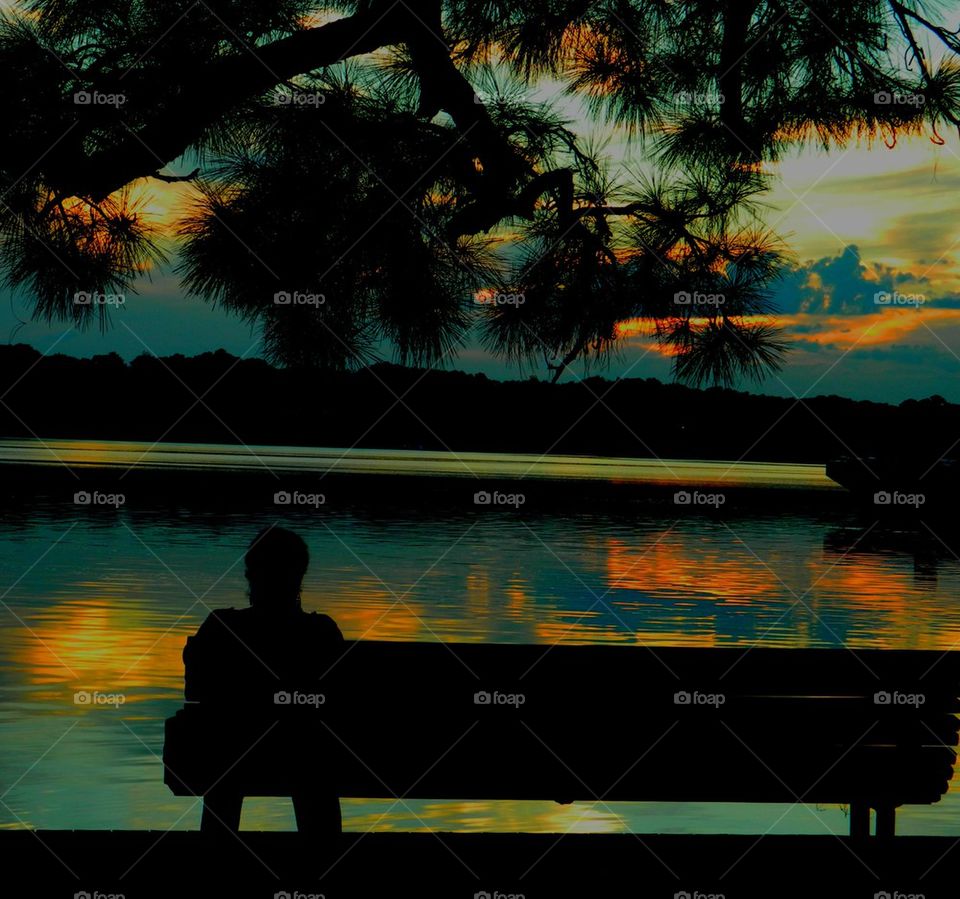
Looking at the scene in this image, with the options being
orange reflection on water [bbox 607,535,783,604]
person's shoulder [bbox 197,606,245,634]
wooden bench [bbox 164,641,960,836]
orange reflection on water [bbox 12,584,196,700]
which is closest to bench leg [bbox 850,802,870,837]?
wooden bench [bbox 164,641,960,836]

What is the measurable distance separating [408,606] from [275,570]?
42.0 ft

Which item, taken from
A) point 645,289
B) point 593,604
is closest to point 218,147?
point 645,289

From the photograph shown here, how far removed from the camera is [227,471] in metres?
89.4

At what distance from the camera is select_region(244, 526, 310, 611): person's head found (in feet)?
14.7

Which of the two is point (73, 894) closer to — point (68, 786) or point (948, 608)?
point (68, 786)

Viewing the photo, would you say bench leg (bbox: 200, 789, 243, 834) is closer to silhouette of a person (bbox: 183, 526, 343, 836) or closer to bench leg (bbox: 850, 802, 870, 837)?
silhouette of a person (bbox: 183, 526, 343, 836)

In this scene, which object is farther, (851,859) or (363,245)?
(363,245)

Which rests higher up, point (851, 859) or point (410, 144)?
point (410, 144)

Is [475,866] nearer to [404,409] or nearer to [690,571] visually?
[690,571]

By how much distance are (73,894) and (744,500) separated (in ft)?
226

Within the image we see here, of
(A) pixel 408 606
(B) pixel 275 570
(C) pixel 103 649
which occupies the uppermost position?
(B) pixel 275 570

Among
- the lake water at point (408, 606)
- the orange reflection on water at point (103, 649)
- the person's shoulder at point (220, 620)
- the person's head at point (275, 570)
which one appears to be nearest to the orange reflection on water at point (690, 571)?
the lake water at point (408, 606)

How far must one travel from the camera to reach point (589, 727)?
4641mm

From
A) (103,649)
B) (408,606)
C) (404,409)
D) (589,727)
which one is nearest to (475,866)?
(589,727)
